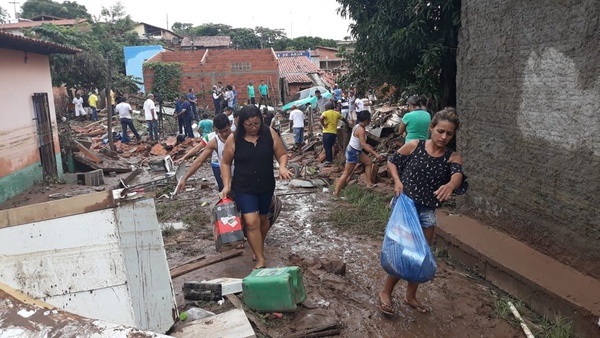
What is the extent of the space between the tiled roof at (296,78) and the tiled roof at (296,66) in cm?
98

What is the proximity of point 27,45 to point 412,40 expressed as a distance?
782cm

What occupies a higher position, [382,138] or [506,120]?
[506,120]

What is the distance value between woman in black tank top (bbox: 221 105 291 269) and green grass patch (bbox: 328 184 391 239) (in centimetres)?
196

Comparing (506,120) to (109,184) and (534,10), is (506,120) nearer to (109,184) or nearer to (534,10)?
(534,10)

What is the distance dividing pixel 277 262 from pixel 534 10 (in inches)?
144

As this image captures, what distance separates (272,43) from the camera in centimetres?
5044

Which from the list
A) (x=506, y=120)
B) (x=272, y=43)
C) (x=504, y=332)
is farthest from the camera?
(x=272, y=43)

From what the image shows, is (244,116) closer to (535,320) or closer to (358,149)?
(535,320)

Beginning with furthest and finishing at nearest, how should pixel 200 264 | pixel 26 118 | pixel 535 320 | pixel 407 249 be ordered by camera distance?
1. pixel 26 118
2. pixel 200 264
3. pixel 535 320
4. pixel 407 249

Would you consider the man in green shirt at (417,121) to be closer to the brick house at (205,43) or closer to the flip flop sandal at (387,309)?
the flip flop sandal at (387,309)

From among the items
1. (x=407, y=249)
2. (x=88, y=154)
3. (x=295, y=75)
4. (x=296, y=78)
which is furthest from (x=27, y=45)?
(x=295, y=75)

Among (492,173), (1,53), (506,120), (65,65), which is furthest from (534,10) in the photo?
(65,65)

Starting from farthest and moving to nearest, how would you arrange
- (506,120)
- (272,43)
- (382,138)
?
(272,43), (382,138), (506,120)

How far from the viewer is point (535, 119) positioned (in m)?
4.58
